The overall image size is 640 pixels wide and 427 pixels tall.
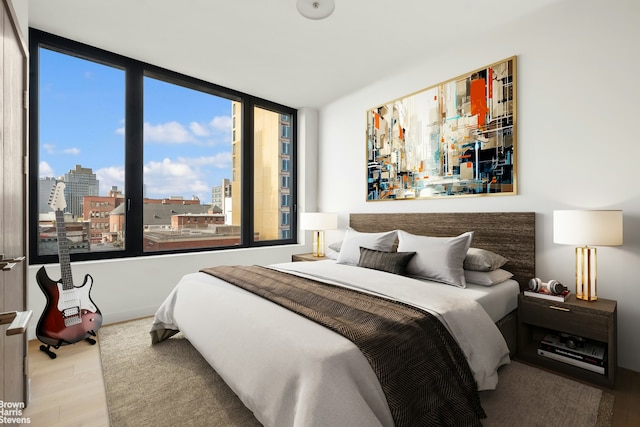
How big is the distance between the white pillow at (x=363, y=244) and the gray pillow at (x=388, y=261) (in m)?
0.18

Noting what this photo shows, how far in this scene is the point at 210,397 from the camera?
6.01 feet

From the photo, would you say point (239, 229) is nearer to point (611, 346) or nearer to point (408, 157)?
point (408, 157)

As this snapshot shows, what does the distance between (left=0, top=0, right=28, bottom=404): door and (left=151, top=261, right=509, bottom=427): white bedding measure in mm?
835

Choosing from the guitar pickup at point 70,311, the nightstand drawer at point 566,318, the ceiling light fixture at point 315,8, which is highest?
the ceiling light fixture at point 315,8

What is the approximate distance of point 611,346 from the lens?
6.22ft

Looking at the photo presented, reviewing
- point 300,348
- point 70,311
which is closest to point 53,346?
point 70,311

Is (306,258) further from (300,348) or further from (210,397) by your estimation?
(300,348)

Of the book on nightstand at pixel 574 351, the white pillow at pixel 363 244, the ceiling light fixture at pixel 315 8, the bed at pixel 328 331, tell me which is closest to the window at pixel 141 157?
the bed at pixel 328 331

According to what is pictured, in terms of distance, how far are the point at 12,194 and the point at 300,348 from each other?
156 centimetres

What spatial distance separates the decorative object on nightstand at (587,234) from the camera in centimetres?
196

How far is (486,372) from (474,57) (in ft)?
8.75

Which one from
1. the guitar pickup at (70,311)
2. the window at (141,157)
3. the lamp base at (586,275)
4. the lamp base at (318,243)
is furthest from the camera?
the lamp base at (318,243)

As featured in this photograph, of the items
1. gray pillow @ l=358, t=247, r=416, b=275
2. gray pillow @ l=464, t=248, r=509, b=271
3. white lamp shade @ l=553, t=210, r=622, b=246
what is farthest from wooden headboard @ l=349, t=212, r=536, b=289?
gray pillow @ l=358, t=247, r=416, b=275

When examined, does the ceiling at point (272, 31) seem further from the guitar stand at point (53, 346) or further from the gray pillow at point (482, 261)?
the guitar stand at point (53, 346)
